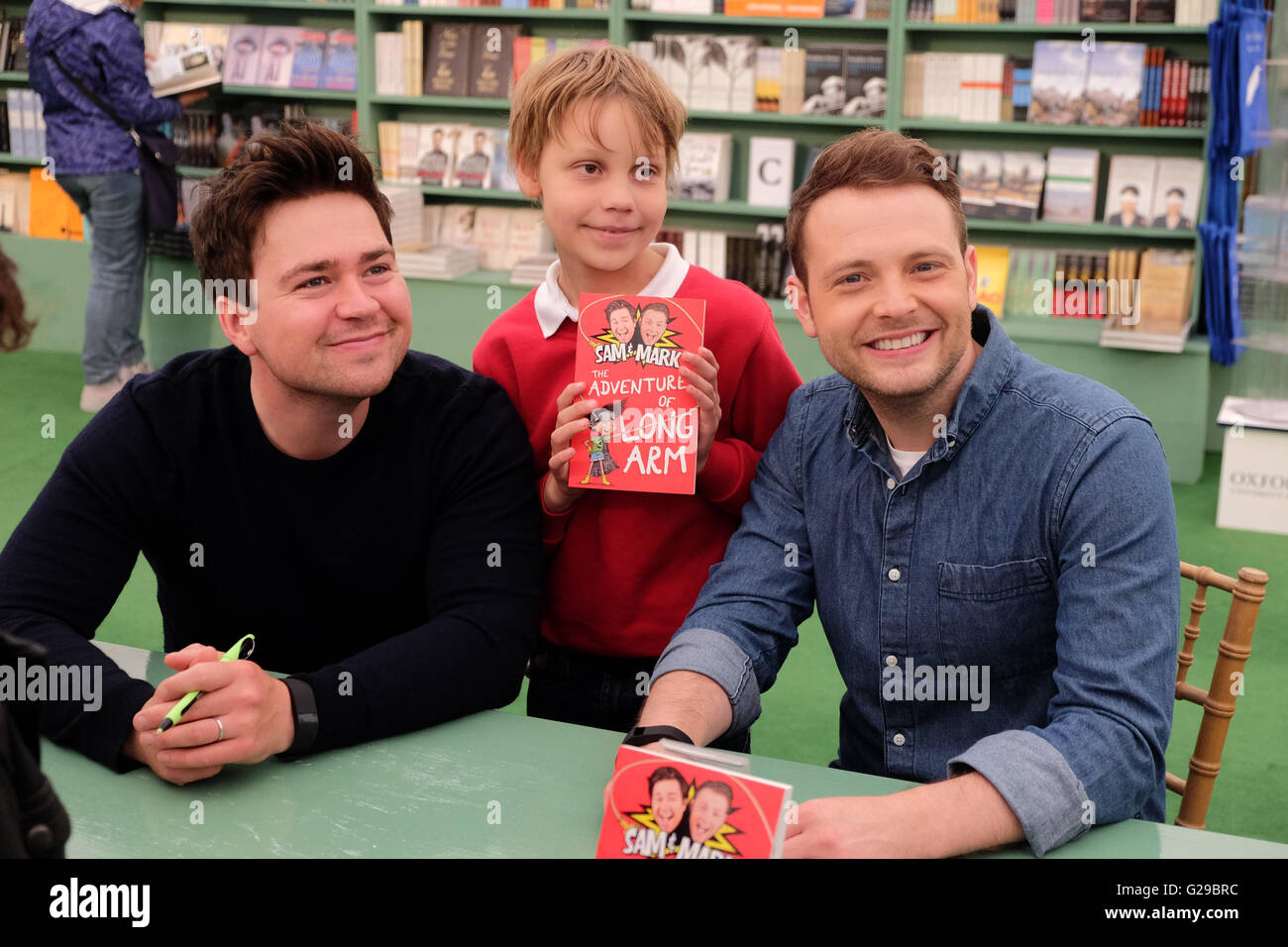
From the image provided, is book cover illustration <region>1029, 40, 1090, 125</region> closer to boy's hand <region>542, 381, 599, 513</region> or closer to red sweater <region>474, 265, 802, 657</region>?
red sweater <region>474, 265, 802, 657</region>

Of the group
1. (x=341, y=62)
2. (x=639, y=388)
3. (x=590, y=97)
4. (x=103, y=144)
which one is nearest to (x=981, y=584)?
(x=639, y=388)

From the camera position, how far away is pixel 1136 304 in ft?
15.9

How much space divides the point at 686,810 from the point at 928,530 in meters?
0.56

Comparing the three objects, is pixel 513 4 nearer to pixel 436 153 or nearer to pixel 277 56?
pixel 436 153

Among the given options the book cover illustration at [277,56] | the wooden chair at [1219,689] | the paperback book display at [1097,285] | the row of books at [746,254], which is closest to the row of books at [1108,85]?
the paperback book display at [1097,285]

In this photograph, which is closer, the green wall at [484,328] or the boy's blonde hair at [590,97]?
the boy's blonde hair at [590,97]

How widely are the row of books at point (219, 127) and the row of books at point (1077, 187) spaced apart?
2.78 m

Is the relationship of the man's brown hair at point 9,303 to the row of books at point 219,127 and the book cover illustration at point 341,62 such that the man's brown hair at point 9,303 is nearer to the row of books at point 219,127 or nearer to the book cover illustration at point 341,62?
the book cover illustration at point 341,62

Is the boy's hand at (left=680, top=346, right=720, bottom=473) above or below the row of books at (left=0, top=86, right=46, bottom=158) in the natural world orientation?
below

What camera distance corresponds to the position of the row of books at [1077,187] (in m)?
4.84

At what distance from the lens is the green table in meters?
1.24

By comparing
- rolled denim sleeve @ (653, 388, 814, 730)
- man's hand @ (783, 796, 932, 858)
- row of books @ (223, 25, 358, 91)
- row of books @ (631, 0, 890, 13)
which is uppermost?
row of books @ (631, 0, 890, 13)

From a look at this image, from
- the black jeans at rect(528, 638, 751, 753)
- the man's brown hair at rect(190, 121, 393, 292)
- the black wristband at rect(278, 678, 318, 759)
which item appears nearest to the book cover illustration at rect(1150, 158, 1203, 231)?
the black jeans at rect(528, 638, 751, 753)
